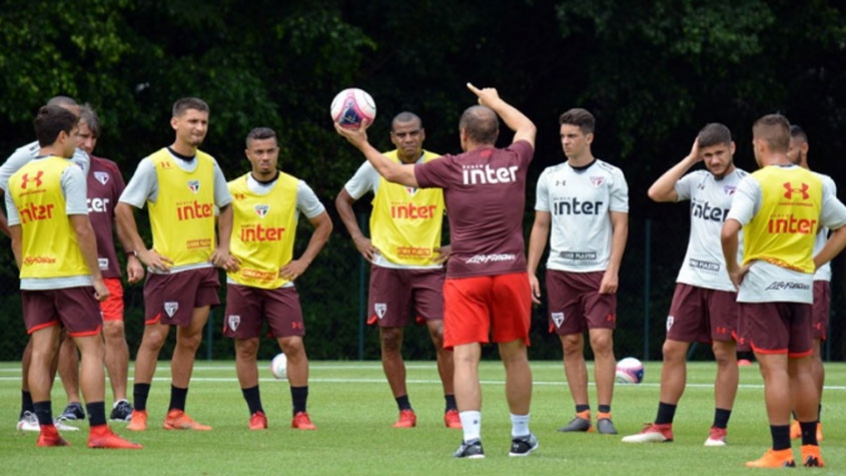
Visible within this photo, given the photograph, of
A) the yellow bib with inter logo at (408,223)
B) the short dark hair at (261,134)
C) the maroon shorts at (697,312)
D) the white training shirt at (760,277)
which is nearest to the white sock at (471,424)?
the white training shirt at (760,277)

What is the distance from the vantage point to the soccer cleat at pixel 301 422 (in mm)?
12461

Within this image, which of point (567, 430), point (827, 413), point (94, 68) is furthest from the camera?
point (94, 68)

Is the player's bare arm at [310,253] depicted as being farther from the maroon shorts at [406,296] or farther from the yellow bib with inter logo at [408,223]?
Answer: the maroon shorts at [406,296]

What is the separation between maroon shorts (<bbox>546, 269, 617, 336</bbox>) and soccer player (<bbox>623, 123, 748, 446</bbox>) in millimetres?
892

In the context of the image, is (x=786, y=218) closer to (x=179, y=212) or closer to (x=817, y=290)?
(x=817, y=290)

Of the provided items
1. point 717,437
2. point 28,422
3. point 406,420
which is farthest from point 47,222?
point 717,437

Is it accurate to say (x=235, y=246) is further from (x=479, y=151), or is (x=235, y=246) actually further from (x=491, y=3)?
(x=491, y=3)

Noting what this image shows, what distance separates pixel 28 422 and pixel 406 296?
10.4 feet

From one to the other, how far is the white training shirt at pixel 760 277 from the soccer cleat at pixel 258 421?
14.0ft

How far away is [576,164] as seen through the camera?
12664 millimetres

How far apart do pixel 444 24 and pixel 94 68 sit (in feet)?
23.6

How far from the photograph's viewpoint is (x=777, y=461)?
960cm

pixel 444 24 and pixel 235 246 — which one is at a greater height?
pixel 444 24

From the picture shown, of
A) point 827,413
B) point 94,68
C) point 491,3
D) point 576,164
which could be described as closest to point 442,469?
point 576,164
